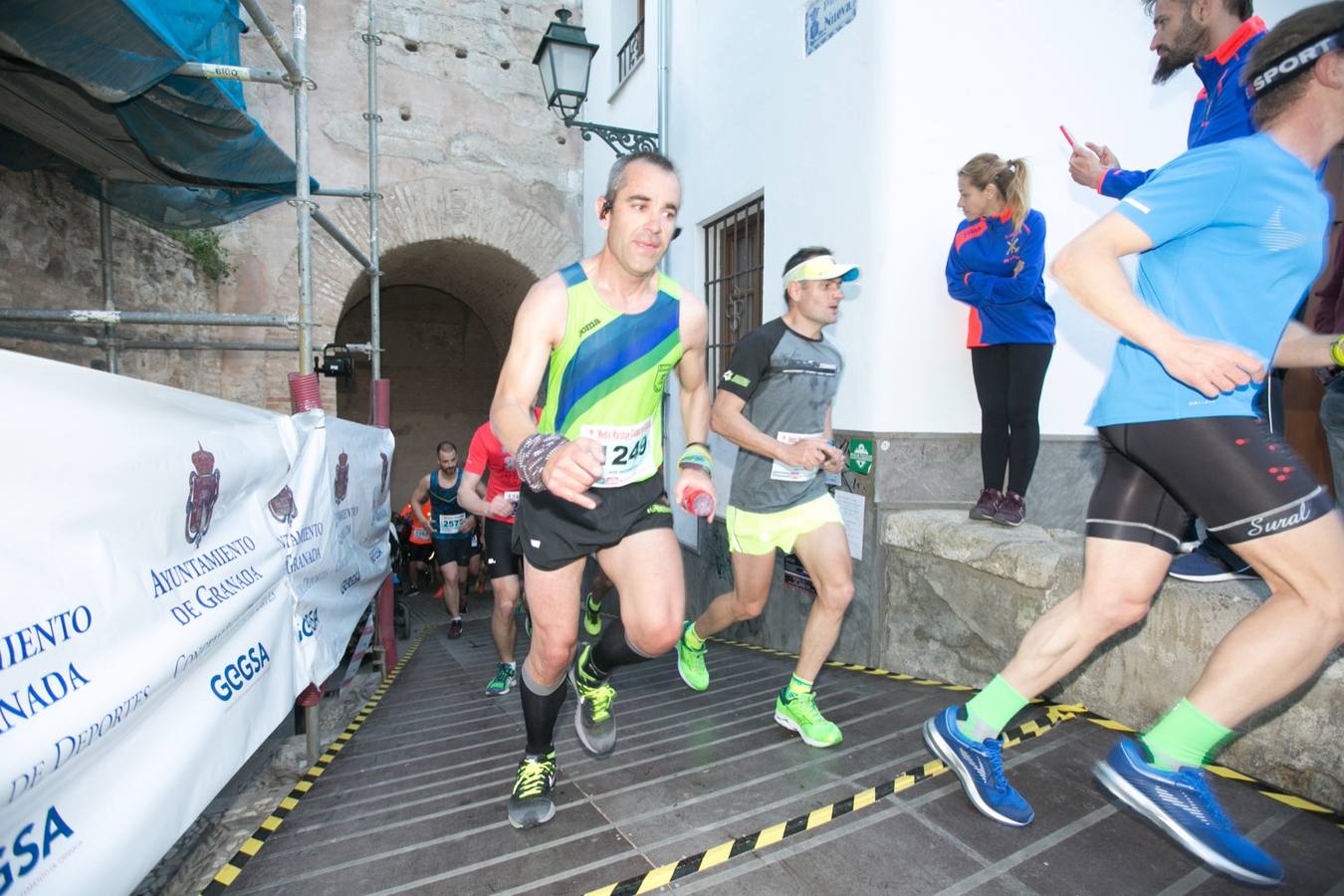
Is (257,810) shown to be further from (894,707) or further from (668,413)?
(668,413)

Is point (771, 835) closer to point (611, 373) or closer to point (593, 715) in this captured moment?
point (593, 715)

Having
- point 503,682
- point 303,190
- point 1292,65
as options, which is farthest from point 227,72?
point 1292,65

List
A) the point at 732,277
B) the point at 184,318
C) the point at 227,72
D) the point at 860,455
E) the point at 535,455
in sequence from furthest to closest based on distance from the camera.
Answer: the point at 732,277 → the point at 860,455 → the point at 184,318 → the point at 227,72 → the point at 535,455

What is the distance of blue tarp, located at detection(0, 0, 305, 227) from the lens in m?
3.87

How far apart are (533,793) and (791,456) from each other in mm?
1688

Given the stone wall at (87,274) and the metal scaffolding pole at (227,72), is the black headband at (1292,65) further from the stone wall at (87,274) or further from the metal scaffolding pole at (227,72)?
the stone wall at (87,274)

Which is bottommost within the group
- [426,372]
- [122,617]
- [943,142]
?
[122,617]

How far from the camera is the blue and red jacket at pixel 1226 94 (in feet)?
8.39

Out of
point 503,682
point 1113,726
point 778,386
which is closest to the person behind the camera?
point 1113,726

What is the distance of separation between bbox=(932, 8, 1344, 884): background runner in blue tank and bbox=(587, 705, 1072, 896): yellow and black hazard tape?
0.72 metres

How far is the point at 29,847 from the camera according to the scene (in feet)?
4.81

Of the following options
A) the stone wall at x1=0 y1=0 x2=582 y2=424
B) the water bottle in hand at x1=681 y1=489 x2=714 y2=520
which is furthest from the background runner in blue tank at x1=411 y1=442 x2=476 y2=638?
the water bottle in hand at x1=681 y1=489 x2=714 y2=520

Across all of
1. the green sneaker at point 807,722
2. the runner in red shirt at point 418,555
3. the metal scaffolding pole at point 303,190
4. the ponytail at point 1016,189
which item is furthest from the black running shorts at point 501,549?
the runner in red shirt at point 418,555

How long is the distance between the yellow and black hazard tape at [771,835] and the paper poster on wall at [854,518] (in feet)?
6.51
